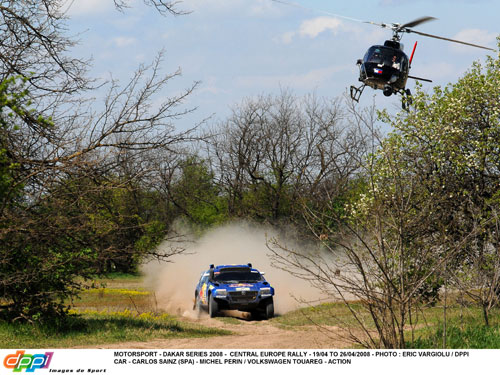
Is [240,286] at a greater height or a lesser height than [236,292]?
greater

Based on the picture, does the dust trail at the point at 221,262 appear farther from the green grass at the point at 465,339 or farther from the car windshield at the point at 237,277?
the green grass at the point at 465,339

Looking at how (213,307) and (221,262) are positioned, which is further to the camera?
(221,262)

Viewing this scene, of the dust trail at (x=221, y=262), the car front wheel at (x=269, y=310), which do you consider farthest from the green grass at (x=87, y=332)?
the dust trail at (x=221, y=262)

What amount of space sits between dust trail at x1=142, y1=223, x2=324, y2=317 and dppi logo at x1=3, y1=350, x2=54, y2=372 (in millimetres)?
16032

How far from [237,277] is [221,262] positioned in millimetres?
19691

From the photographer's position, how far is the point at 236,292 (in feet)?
71.4

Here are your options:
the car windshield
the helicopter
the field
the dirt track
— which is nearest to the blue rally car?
the car windshield

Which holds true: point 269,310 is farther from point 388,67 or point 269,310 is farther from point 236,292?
point 388,67

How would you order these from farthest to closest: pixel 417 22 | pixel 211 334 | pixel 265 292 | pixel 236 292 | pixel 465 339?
pixel 417 22, pixel 265 292, pixel 236 292, pixel 211 334, pixel 465 339

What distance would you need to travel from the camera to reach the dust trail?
31995 mm

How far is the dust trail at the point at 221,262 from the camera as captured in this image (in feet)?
105

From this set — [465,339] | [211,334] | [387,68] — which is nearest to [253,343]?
[211,334]

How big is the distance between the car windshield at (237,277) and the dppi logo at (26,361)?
12910 mm

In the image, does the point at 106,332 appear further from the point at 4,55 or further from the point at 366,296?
the point at 366,296
